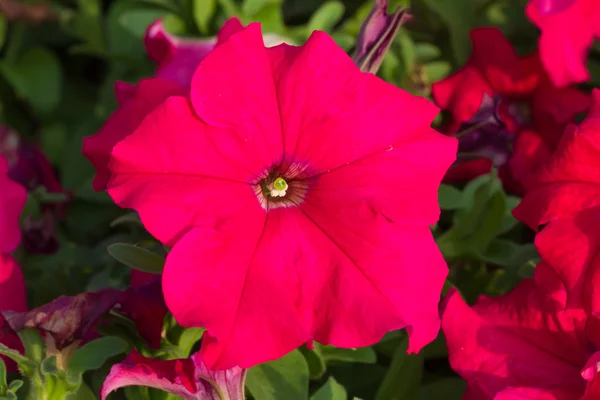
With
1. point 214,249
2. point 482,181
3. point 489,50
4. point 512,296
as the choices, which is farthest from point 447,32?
point 214,249

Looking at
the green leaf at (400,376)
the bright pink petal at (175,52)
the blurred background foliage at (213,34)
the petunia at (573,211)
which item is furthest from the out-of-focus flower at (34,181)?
the petunia at (573,211)

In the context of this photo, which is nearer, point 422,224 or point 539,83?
point 422,224

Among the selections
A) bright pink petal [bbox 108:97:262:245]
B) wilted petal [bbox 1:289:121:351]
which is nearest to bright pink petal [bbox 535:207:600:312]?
bright pink petal [bbox 108:97:262:245]

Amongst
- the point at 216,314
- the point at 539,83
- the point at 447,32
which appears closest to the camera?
the point at 216,314

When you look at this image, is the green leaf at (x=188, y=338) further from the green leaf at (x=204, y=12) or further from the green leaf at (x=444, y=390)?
the green leaf at (x=204, y=12)

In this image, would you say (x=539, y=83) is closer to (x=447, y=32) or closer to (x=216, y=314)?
(x=447, y=32)

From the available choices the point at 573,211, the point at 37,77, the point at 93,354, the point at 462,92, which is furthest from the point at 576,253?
the point at 37,77
